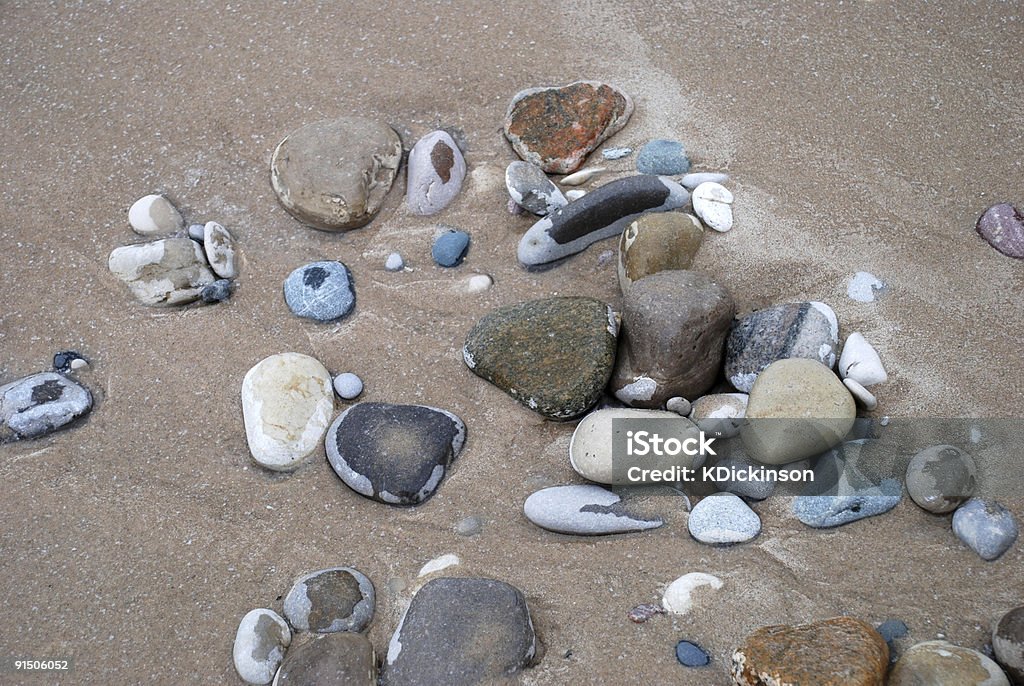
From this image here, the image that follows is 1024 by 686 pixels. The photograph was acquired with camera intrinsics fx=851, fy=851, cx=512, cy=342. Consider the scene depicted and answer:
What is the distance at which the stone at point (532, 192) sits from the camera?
3727 millimetres

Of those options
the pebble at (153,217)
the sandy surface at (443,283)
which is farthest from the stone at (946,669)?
the pebble at (153,217)

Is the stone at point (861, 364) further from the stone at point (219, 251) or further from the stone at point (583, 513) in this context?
the stone at point (219, 251)

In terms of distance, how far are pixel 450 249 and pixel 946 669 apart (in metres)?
2.39

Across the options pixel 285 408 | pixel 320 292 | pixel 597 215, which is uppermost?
pixel 597 215

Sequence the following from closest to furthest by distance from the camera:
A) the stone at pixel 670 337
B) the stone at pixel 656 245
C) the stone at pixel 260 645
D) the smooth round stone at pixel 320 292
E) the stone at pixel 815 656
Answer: the stone at pixel 815 656 < the stone at pixel 260 645 < the stone at pixel 670 337 < the stone at pixel 656 245 < the smooth round stone at pixel 320 292

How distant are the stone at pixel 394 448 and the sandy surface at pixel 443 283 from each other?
2.7 inches

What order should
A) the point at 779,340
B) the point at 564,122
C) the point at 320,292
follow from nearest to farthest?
the point at 779,340, the point at 320,292, the point at 564,122

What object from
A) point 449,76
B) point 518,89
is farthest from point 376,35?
point 518,89

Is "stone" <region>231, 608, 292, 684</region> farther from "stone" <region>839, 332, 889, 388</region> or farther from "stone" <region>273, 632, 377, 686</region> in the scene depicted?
"stone" <region>839, 332, 889, 388</region>

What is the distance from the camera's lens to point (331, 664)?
243 cm

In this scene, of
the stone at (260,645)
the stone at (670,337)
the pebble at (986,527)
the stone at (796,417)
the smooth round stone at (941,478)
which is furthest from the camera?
the stone at (670,337)

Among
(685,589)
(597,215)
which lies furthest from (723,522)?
(597,215)

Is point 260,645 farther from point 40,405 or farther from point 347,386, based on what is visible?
point 40,405

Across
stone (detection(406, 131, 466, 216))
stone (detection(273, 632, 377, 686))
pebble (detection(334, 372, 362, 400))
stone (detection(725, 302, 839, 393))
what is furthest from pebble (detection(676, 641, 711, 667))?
stone (detection(406, 131, 466, 216))
